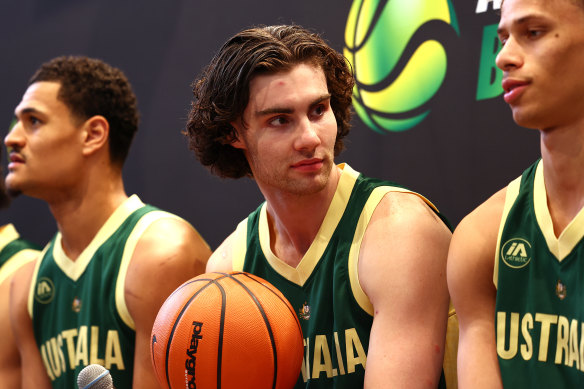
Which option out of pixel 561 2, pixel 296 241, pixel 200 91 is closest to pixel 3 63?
pixel 200 91

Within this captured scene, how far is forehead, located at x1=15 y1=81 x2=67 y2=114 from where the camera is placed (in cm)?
267

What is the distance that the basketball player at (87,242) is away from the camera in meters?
2.35

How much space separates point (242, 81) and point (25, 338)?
1.35m

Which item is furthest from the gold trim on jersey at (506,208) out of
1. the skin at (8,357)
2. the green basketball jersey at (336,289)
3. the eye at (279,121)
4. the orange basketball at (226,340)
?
the skin at (8,357)

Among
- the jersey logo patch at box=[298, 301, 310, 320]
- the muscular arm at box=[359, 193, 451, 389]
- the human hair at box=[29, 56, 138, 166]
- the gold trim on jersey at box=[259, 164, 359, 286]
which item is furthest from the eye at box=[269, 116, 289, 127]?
the human hair at box=[29, 56, 138, 166]

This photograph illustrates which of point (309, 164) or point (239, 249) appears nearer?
point (309, 164)

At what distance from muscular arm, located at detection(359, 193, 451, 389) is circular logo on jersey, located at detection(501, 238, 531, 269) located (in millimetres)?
217

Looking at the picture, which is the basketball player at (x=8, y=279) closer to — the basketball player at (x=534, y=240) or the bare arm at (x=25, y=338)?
the bare arm at (x=25, y=338)

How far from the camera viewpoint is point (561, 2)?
4.71 feet

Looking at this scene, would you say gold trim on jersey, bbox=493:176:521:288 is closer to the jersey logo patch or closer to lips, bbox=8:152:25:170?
the jersey logo patch

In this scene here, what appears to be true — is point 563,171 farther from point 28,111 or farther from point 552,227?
point 28,111

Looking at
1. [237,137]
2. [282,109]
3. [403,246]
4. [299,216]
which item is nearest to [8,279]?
[237,137]

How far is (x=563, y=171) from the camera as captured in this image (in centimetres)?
150

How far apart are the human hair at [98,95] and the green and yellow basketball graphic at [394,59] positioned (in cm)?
86
